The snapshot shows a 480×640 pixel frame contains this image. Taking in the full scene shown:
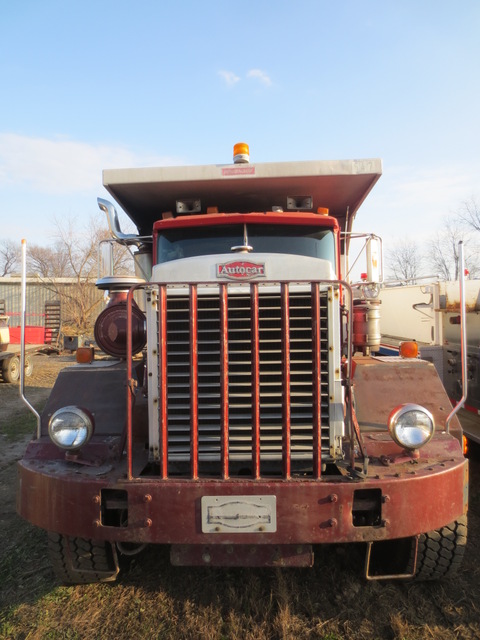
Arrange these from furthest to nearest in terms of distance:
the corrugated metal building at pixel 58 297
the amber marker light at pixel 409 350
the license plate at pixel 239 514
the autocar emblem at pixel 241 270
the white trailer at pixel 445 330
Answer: the corrugated metal building at pixel 58 297
the white trailer at pixel 445 330
the amber marker light at pixel 409 350
the autocar emblem at pixel 241 270
the license plate at pixel 239 514

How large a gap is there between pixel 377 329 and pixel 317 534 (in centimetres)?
181

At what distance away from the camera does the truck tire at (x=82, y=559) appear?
9.61 ft

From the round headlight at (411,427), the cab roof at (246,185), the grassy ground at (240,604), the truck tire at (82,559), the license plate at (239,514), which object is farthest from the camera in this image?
the cab roof at (246,185)

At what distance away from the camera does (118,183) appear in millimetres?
4133

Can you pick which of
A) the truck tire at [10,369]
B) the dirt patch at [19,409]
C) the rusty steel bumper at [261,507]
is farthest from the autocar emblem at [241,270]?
the truck tire at [10,369]

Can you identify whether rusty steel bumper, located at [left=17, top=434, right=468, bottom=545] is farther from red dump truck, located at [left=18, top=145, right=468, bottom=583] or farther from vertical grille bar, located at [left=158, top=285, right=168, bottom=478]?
vertical grille bar, located at [left=158, top=285, right=168, bottom=478]

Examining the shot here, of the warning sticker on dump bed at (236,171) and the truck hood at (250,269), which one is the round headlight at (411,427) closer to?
the truck hood at (250,269)

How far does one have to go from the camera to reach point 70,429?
2.86 meters

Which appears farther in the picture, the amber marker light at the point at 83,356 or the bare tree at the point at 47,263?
the bare tree at the point at 47,263

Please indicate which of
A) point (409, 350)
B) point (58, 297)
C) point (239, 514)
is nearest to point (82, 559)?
point (239, 514)

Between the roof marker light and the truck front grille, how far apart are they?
1.80 meters

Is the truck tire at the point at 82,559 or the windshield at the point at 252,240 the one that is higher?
the windshield at the point at 252,240

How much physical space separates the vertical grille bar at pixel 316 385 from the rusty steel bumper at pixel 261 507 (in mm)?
156

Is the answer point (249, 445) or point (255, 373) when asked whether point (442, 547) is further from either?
point (255, 373)
